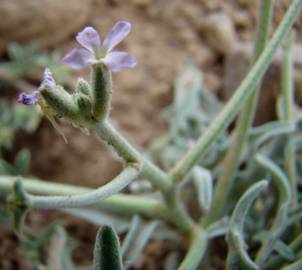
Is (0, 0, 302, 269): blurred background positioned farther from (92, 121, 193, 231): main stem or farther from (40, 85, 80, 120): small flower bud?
(40, 85, 80, 120): small flower bud

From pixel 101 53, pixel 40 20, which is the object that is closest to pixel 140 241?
pixel 101 53

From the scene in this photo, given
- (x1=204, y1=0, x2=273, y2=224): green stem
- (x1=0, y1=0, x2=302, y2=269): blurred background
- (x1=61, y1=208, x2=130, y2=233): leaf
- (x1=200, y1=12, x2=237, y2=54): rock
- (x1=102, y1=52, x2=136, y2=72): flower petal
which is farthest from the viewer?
(x1=200, y1=12, x2=237, y2=54): rock

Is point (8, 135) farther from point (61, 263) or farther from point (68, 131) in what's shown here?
point (61, 263)

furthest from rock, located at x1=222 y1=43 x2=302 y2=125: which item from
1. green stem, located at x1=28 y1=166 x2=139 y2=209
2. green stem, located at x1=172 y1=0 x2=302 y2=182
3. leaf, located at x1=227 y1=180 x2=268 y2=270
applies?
green stem, located at x1=28 y1=166 x2=139 y2=209

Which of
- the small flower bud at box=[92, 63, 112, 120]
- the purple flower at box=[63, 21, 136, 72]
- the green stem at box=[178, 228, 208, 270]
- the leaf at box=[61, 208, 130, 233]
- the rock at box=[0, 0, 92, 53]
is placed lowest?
the green stem at box=[178, 228, 208, 270]

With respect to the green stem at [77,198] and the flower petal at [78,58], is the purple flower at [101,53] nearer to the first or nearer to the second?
the flower petal at [78,58]

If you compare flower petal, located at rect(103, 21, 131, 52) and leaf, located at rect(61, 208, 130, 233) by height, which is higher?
flower petal, located at rect(103, 21, 131, 52)

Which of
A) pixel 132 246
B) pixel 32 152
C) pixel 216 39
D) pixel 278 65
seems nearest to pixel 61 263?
pixel 132 246
